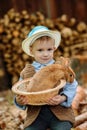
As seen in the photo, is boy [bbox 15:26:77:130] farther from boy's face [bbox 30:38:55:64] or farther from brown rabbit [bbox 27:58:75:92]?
brown rabbit [bbox 27:58:75:92]

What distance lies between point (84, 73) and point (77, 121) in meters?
2.19

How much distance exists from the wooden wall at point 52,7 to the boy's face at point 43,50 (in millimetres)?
3178

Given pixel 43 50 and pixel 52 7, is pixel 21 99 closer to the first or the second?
pixel 43 50

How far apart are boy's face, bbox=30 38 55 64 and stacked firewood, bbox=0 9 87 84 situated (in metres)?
3.07

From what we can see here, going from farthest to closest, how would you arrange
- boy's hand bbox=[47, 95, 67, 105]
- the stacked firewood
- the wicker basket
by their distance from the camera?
the stacked firewood, boy's hand bbox=[47, 95, 67, 105], the wicker basket

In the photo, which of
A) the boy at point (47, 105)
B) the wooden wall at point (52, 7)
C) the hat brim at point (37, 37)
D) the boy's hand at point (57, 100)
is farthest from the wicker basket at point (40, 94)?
the wooden wall at point (52, 7)

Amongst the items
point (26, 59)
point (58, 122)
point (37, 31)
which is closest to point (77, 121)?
point (58, 122)

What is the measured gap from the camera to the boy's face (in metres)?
3.03

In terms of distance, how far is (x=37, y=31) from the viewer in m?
3.06

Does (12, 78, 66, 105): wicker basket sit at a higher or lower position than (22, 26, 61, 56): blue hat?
lower

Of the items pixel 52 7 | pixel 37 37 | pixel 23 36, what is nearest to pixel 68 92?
pixel 37 37

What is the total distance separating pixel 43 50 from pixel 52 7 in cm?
358

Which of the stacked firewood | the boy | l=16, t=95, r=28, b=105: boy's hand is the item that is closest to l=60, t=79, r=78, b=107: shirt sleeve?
the boy

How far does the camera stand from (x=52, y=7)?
6.53 metres
